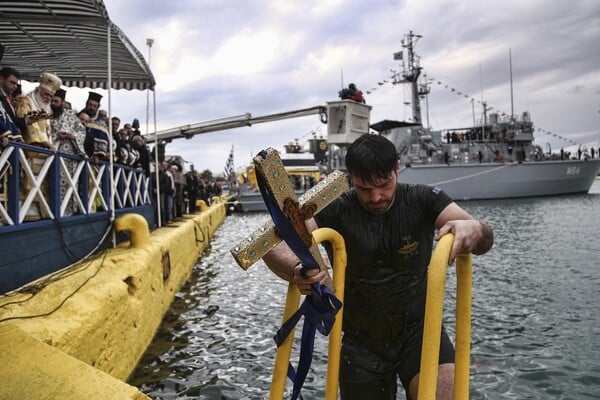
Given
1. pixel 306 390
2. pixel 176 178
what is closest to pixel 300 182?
pixel 176 178

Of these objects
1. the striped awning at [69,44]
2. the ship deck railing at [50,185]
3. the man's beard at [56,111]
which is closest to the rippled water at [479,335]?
the ship deck railing at [50,185]

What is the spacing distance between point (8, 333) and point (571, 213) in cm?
2710

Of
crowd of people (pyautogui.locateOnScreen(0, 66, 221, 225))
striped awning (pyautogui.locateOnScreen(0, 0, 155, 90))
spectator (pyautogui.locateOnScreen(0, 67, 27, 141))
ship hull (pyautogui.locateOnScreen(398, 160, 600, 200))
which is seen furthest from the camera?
ship hull (pyautogui.locateOnScreen(398, 160, 600, 200))

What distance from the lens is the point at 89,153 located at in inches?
297

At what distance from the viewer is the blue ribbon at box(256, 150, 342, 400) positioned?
67.7 inches

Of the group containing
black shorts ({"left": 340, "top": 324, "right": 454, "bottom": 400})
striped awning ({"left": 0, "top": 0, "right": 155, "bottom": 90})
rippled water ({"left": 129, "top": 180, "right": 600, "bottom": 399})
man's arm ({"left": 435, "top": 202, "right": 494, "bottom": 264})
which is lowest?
rippled water ({"left": 129, "top": 180, "right": 600, "bottom": 399})

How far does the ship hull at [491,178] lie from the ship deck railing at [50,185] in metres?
31.5

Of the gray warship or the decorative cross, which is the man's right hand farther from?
the gray warship

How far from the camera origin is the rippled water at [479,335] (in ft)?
16.0

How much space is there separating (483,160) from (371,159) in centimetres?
4217

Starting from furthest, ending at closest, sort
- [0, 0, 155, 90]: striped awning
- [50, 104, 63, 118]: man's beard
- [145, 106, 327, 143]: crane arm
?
[145, 106, 327, 143]: crane arm, [50, 104, 63, 118]: man's beard, [0, 0, 155, 90]: striped awning

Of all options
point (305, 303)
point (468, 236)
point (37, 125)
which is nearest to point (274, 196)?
point (305, 303)

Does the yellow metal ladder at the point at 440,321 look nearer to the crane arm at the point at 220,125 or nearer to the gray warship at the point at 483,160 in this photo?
the crane arm at the point at 220,125

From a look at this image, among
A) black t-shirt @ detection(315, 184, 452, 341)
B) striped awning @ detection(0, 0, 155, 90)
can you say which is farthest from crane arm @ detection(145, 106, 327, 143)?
black t-shirt @ detection(315, 184, 452, 341)
